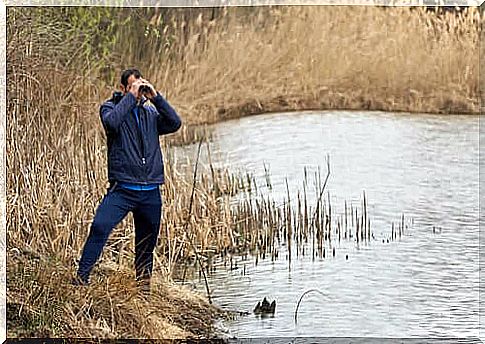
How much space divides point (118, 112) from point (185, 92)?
0.48m

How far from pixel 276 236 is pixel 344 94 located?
3.38ft

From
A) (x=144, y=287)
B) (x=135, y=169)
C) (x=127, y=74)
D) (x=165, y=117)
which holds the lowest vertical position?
(x=144, y=287)

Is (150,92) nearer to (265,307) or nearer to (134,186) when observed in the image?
(134,186)

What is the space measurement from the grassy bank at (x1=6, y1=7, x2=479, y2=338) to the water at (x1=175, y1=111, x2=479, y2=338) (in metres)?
0.14

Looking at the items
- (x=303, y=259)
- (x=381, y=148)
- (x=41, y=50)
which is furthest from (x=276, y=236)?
(x=41, y=50)

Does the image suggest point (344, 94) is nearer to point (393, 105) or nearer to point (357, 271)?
point (393, 105)

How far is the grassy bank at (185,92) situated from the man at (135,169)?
0.24ft

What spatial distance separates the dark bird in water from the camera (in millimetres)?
9586

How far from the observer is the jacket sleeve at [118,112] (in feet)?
31.0

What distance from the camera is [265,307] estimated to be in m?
9.59

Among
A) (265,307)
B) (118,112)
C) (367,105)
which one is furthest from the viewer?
(367,105)

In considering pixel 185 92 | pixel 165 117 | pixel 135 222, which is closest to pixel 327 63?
pixel 185 92

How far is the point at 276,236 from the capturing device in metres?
9.66

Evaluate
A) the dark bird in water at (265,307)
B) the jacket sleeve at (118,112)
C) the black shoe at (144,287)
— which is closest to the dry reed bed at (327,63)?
the jacket sleeve at (118,112)
